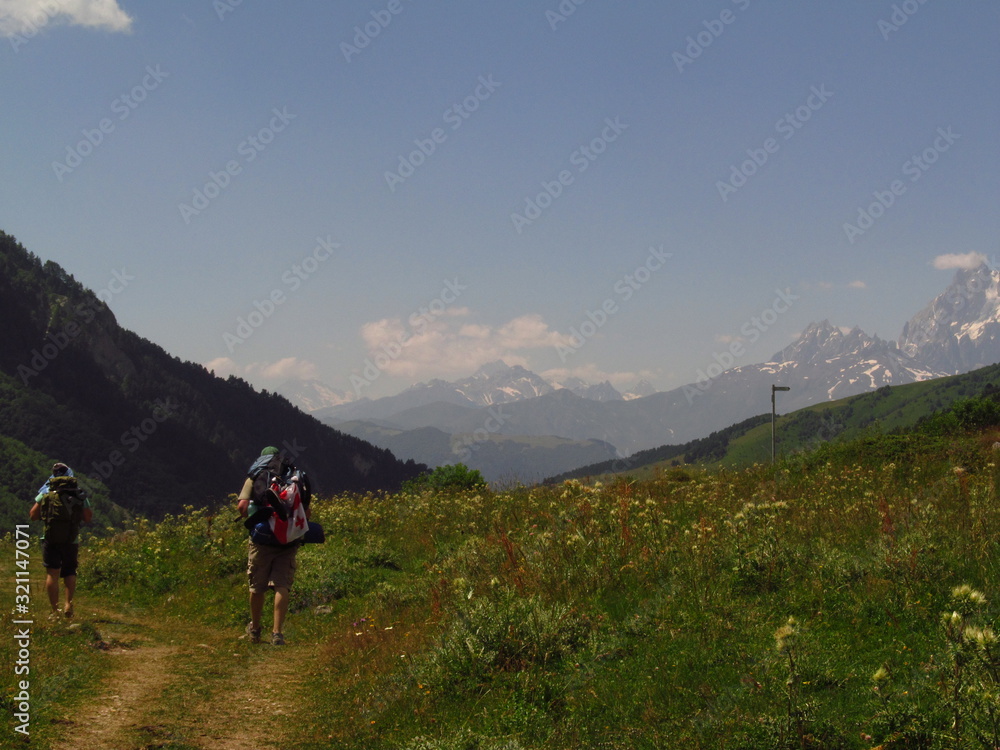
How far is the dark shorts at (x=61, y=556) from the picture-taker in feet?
34.2

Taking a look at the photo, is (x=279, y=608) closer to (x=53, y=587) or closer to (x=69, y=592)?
(x=69, y=592)

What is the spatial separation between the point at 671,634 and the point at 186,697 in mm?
4943

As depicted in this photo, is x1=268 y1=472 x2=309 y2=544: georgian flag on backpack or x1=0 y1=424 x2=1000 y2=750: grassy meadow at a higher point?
x1=268 y1=472 x2=309 y2=544: georgian flag on backpack

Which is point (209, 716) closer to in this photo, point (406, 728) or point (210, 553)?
point (406, 728)

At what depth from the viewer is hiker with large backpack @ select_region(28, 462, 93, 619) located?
10391 millimetres

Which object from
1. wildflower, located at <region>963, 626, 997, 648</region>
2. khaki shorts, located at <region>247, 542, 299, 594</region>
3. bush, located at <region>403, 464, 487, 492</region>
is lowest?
khaki shorts, located at <region>247, 542, 299, 594</region>

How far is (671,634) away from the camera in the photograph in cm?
584

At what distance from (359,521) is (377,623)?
6.82 meters

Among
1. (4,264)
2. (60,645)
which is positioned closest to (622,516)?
(60,645)
